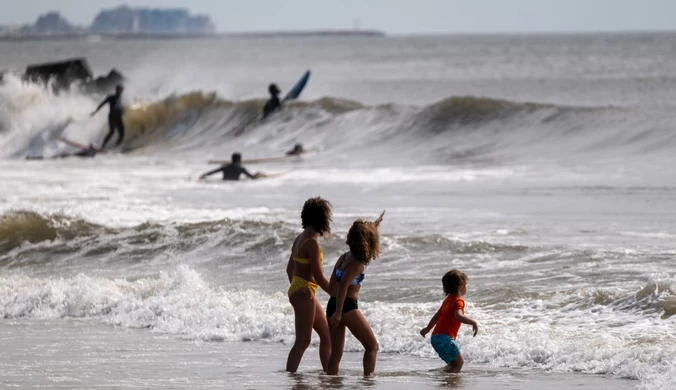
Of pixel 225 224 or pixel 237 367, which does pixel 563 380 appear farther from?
pixel 225 224

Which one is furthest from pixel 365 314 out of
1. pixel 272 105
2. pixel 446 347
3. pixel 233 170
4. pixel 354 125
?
pixel 272 105

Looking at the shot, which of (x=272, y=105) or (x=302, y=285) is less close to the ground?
(x=272, y=105)

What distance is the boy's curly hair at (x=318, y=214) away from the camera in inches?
296

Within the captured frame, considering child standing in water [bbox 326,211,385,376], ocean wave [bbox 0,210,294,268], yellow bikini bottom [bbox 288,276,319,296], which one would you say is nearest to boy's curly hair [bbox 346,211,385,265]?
child standing in water [bbox 326,211,385,376]

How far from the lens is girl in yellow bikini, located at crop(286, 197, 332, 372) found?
7.55 meters

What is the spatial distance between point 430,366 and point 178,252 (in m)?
6.44

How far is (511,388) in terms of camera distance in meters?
7.66

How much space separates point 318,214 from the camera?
24.7ft

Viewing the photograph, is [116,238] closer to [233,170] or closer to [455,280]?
[233,170]

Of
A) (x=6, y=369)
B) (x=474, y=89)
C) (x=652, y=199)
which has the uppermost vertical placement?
(x=474, y=89)

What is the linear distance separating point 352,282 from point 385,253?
5.82 metres

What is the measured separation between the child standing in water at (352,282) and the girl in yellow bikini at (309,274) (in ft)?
0.31

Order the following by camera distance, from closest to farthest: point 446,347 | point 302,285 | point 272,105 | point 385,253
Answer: point 302,285, point 446,347, point 385,253, point 272,105

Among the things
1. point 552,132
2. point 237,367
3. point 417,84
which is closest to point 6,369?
point 237,367
